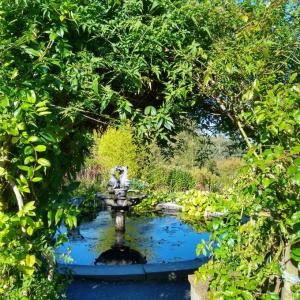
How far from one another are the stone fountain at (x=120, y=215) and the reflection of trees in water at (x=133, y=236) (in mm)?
144

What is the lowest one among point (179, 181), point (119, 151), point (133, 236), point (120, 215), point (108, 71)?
point (179, 181)

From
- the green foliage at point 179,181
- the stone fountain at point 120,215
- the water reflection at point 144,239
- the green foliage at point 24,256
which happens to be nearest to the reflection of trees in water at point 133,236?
the water reflection at point 144,239

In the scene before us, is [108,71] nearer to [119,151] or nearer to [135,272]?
[135,272]

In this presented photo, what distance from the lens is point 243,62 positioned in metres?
2.28

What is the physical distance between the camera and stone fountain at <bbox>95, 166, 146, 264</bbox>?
723cm

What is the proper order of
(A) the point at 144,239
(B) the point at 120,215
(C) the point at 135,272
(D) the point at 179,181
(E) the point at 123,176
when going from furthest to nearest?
(D) the point at 179,181 < (E) the point at 123,176 < (B) the point at 120,215 < (A) the point at 144,239 < (C) the point at 135,272

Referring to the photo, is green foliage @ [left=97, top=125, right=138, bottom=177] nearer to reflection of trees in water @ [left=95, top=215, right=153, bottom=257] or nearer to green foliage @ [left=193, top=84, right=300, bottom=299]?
reflection of trees in water @ [left=95, top=215, right=153, bottom=257]

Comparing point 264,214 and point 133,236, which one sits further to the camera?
point 133,236

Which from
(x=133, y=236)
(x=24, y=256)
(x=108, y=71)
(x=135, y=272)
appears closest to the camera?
(x=24, y=256)

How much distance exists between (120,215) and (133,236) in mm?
576

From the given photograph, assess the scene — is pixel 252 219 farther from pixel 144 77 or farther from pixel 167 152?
pixel 167 152

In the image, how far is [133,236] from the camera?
8.88 meters

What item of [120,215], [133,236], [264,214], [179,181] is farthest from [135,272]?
[179,181]

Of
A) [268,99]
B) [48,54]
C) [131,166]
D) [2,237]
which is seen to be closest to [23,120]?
[48,54]
